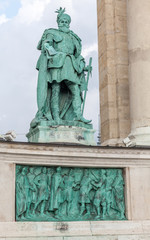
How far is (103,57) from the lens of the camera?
58.5ft

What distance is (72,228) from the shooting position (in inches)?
440

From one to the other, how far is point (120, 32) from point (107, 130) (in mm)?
3233

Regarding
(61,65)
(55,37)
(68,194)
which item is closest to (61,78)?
(61,65)

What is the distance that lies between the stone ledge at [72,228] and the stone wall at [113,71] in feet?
16.4

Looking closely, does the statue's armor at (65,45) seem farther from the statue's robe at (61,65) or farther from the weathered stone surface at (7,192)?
the weathered stone surface at (7,192)

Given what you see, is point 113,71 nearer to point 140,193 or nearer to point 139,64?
point 139,64

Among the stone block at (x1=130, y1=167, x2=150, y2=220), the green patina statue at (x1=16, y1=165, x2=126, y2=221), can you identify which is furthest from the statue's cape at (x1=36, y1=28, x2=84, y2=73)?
the stone block at (x1=130, y1=167, x2=150, y2=220)

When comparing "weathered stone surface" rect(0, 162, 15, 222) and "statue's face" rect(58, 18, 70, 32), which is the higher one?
"statue's face" rect(58, 18, 70, 32)

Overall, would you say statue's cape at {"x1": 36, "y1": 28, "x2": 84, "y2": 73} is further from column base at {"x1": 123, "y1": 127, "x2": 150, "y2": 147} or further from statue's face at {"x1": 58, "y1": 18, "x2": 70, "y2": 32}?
column base at {"x1": 123, "y1": 127, "x2": 150, "y2": 147}

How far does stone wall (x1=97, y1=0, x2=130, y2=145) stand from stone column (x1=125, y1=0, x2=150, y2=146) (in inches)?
62.0

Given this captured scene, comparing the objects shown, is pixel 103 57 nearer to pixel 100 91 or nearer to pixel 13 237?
pixel 100 91

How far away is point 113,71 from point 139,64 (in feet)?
7.37

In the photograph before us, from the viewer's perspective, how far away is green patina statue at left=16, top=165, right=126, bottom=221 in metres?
11.2

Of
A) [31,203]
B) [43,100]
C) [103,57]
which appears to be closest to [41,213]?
[31,203]
